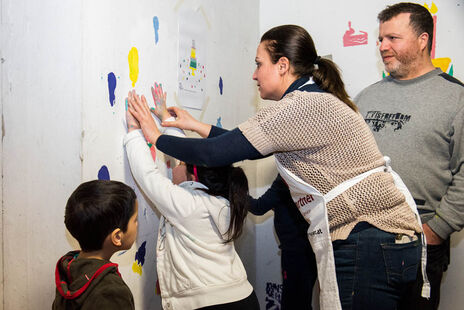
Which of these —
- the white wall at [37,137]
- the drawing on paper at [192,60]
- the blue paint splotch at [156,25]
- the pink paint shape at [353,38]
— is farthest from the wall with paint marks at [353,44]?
the white wall at [37,137]

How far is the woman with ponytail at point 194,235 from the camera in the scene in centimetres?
123

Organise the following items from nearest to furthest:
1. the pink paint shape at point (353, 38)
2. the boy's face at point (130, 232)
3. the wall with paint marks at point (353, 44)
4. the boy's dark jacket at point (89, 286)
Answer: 1. the boy's dark jacket at point (89, 286)
2. the boy's face at point (130, 232)
3. the wall with paint marks at point (353, 44)
4. the pink paint shape at point (353, 38)

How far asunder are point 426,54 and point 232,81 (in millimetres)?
929

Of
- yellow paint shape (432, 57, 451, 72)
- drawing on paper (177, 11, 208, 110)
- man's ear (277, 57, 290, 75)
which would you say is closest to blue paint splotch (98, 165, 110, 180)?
drawing on paper (177, 11, 208, 110)

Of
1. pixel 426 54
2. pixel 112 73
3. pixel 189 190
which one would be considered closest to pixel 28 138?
pixel 112 73

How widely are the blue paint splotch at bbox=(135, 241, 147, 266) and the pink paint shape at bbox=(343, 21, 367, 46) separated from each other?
151cm

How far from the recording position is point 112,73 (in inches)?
49.3

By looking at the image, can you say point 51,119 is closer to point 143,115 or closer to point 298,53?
point 143,115

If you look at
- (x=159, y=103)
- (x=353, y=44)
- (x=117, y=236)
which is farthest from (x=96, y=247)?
(x=353, y=44)

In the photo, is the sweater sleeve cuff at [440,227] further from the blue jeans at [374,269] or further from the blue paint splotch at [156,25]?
the blue paint splotch at [156,25]

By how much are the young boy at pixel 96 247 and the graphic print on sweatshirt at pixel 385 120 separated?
1.11 meters

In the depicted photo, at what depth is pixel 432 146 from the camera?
4.99ft

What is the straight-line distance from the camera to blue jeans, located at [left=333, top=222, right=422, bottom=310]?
1062 millimetres

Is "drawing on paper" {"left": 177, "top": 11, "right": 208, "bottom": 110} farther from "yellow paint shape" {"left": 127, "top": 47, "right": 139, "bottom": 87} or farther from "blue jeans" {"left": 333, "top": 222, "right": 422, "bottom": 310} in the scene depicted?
"blue jeans" {"left": 333, "top": 222, "right": 422, "bottom": 310}
